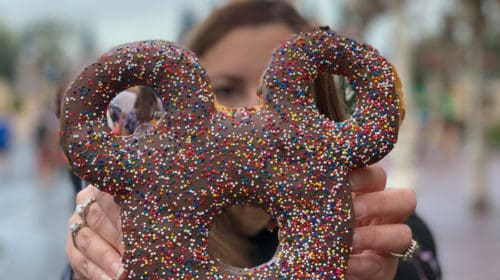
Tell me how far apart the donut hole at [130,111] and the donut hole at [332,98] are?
328 mm

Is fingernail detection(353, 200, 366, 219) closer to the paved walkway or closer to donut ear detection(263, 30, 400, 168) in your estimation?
donut ear detection(263, 30, 400, 168)

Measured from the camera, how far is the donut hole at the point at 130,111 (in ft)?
4.09

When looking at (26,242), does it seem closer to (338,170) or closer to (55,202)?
(55,202)

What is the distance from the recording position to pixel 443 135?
67.3 feet

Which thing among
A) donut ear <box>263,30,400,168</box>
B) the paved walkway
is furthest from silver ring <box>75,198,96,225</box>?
the paved walkway

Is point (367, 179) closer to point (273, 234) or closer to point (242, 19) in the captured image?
point (273, 234)

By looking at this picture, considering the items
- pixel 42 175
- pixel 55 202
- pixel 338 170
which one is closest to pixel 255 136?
pixel 338 170

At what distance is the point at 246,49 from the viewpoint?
69.1 inches

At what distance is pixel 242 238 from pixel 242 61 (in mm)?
533

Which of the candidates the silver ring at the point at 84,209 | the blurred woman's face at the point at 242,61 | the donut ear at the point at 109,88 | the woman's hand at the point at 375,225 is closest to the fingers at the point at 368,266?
the woman's hand at the point at 375,225

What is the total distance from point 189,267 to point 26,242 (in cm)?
727

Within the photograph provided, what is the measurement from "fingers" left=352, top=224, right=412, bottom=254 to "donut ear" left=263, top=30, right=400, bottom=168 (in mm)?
128

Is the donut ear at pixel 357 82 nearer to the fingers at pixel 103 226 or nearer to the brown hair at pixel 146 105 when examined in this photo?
the brown hair at pixel 146 105

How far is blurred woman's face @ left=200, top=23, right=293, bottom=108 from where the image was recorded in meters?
1.71
